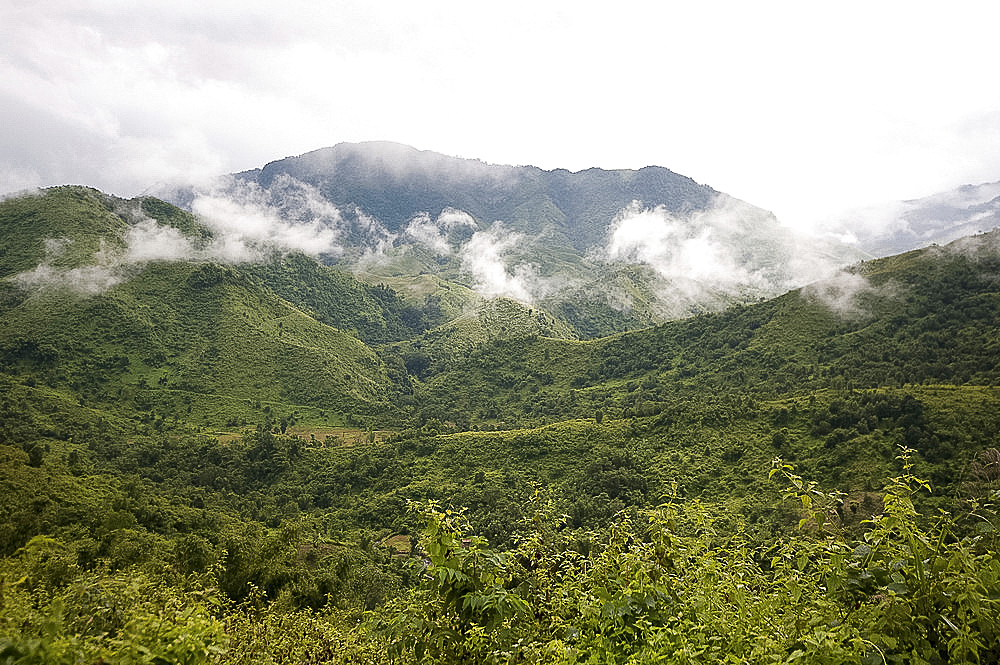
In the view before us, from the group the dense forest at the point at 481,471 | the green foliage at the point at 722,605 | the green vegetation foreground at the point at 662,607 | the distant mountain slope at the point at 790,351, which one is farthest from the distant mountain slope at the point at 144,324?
the green foliage at the point at 722,605

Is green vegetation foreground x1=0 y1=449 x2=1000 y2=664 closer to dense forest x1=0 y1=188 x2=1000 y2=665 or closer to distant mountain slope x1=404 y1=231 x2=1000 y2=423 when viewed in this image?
dense forest x1=0 y1=188 x2=1000 y2=665

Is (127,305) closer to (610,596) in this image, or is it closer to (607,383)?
(607,383)

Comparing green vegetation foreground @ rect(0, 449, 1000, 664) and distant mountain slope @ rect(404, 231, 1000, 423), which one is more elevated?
green vegetation foreground @ rect(0, 449, 1000, 664)

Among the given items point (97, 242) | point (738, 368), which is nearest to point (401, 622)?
point (738, 368)

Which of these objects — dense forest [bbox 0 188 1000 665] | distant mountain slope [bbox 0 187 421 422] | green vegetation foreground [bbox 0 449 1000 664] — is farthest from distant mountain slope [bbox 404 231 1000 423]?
green vegetation foreground [bbox 0 449 1000 664]

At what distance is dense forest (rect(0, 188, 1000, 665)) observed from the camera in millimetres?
4395

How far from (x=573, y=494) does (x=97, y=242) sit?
144367 mm

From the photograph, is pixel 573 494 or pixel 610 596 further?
pixel 573 494

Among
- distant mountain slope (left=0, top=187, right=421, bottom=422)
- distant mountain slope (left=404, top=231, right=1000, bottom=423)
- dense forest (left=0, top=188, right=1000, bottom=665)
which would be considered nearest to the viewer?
dense forest (left=0, top=188, right=1000, bottom=665)

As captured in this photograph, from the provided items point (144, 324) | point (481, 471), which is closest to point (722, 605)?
point (481, 471)

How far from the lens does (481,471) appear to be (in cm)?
7600

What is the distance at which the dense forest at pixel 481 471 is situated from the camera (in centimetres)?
439

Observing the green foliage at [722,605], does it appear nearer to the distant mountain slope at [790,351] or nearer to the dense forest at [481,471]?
the dense forest at [481,471]

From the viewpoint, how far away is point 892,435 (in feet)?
173
